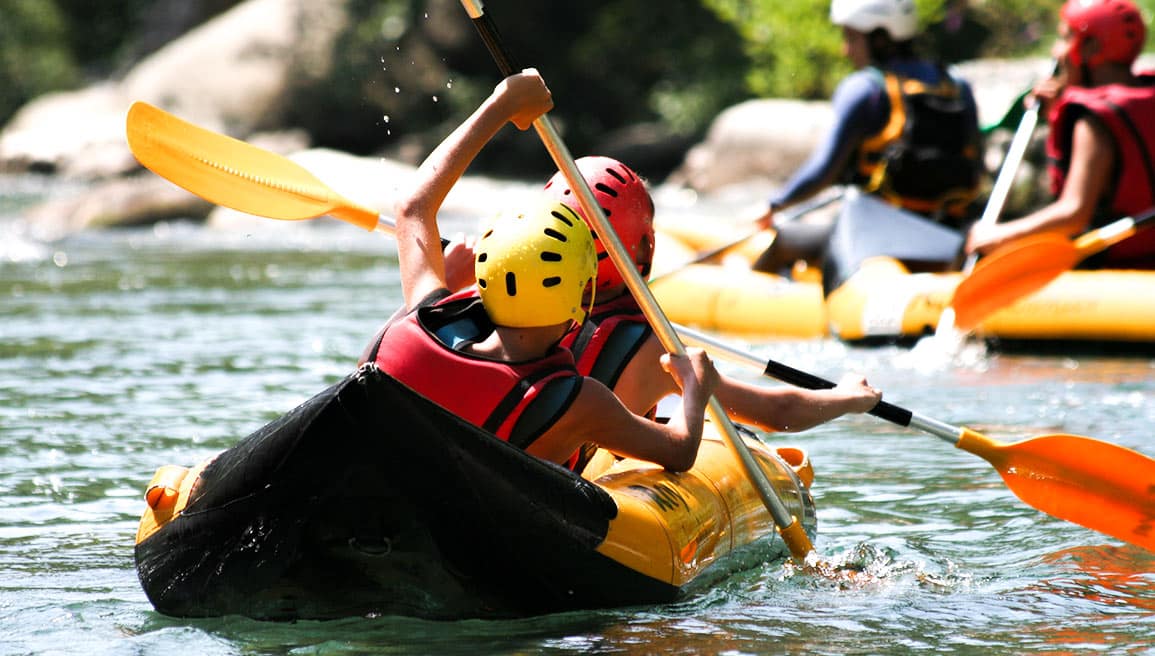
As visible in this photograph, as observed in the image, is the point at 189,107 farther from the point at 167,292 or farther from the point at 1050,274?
the point at 1050,274

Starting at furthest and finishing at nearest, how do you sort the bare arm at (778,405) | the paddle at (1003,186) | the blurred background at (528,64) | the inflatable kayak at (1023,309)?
the blurred background at (528,64), the paddle at (1003,186), the inflatable kayak at (1023,309), the bare arm at (778,405)

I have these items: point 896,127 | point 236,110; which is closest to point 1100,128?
point 896,127

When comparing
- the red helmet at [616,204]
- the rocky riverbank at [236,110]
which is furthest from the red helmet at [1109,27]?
the rocky riverbank at [236,110]

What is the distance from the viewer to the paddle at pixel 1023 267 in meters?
6.39

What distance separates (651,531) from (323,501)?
2.31ft

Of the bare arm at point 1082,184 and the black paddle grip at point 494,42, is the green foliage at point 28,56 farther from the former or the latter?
the black paddle grip at point 494,42

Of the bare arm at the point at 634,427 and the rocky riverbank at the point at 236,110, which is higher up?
the rocky riverbank at the point at 236,110

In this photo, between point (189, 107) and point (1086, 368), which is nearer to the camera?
point (1086, 368)

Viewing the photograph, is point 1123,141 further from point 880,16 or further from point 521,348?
point 521,348

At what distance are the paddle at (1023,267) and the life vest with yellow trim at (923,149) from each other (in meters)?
0.70

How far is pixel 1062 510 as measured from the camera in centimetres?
412

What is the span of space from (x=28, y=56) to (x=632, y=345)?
22302 mm

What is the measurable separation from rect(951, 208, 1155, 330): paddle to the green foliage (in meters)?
19.9

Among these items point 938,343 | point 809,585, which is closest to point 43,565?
point 809,585
